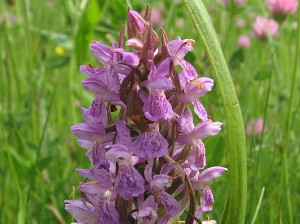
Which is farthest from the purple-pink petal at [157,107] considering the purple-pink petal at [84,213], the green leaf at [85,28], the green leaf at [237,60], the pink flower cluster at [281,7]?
the pink flower cluster at [281,7]

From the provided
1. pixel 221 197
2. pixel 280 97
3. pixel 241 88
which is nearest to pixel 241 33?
pixel 241 88

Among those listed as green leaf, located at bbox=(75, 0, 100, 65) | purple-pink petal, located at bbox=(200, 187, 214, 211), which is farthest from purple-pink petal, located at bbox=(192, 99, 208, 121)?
green leaf, located at bbox=(75, 0, 100, 65)

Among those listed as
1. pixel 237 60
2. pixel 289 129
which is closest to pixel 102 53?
pixel 289 129

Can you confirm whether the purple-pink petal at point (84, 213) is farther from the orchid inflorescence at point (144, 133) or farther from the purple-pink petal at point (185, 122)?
the purple-pink petal at point (185, 122)

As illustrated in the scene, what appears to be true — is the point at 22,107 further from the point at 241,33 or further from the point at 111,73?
the point at 241,33

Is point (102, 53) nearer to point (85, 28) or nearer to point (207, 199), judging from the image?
point (207, 199)
